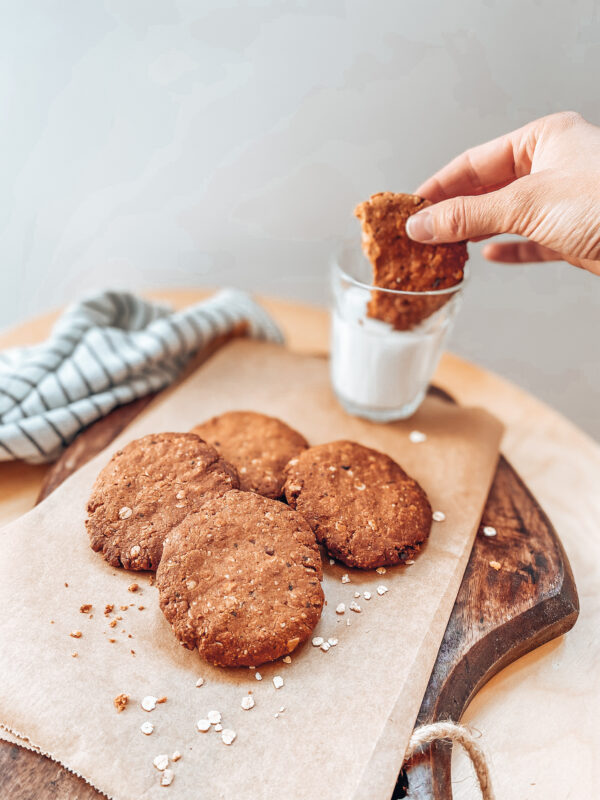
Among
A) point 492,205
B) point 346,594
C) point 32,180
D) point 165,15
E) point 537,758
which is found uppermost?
point 165,15

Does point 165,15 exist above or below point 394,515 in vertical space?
above

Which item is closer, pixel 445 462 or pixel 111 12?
pixel 445 462

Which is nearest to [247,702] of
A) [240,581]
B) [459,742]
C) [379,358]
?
[240,581]

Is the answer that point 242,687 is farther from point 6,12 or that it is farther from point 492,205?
point 6,12

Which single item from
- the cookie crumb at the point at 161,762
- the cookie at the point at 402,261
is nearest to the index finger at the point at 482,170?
the cookie at the point at 402,261

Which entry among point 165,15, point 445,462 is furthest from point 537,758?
point 165,15

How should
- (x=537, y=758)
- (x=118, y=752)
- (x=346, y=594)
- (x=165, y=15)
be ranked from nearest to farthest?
(x=118, y=752) → (x=537, y=758) → (x=346, y=594) → (x=165, y=15)
